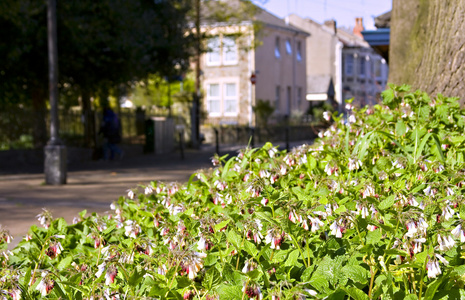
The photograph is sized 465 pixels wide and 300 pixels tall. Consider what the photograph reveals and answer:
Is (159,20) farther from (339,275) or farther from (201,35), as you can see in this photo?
(339,275)

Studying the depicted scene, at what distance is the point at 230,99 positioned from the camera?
43.7 metres

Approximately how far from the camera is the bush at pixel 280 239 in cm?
215

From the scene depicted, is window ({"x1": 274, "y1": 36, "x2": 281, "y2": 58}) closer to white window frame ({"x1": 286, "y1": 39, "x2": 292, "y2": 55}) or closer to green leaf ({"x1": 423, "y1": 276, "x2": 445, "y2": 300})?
white window frame ({"x1": 286, "y1": 39, "x2": 292, "y2": 55})

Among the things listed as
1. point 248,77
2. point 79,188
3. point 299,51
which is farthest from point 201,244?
point 299,51

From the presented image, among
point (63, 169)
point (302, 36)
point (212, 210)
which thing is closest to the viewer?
point (212, 210)

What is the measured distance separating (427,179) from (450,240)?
3.53 feet

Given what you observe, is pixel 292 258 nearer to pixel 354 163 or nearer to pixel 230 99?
pixel 354 163

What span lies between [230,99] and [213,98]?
4.47 ft

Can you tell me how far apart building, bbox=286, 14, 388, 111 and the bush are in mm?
50826

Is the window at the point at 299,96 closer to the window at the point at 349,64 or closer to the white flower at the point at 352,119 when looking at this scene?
the window at the point at 349,64

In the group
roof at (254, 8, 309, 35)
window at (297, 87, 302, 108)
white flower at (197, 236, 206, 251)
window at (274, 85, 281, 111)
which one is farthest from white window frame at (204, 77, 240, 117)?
white flower at (197, 236, 206, 251)

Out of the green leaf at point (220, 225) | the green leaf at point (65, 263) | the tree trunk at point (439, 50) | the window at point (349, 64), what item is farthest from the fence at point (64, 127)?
the window at point (349, 64)

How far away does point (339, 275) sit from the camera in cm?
220

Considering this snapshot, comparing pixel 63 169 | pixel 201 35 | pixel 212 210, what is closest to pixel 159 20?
pixel 201 35
